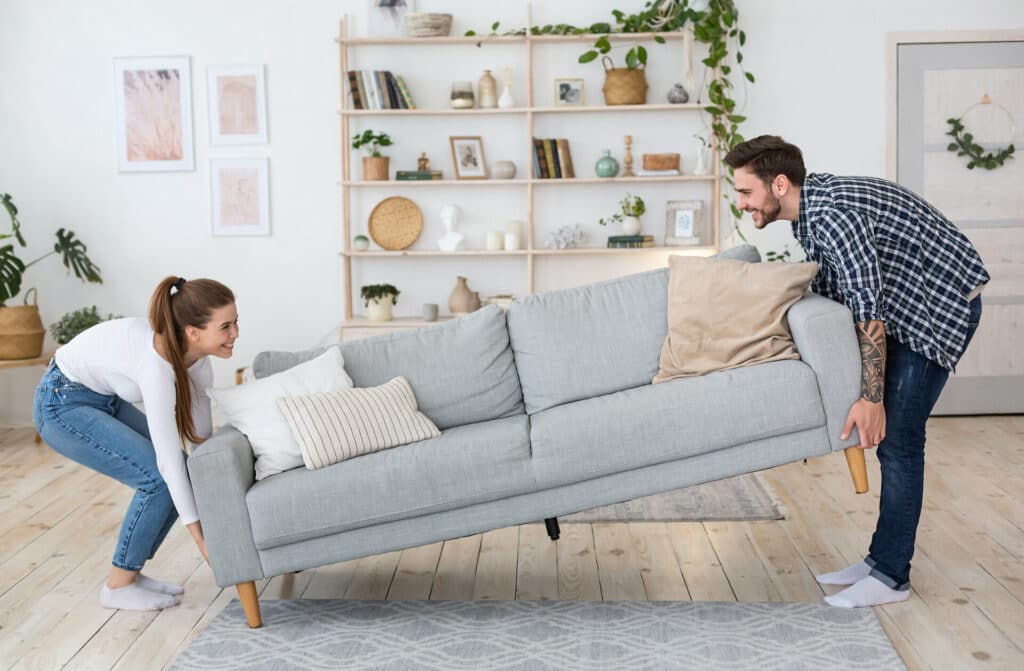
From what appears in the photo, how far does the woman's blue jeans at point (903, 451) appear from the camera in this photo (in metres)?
2.73

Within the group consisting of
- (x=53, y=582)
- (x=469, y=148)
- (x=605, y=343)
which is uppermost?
(x=469, y=148)

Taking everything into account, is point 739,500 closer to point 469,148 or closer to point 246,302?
point 469,148

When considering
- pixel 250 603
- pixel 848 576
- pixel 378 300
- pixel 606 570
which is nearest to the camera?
pixel 250 603

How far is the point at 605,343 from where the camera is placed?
326cm

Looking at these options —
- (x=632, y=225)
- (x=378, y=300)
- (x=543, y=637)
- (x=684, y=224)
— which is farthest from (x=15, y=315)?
(x=543, y=637)

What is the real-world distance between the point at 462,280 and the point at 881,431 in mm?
3067

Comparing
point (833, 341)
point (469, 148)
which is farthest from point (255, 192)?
point (833, 341)

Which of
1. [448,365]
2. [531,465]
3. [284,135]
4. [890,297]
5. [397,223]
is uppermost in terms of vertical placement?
[284,135]

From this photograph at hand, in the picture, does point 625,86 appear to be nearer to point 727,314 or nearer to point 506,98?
point 506,98

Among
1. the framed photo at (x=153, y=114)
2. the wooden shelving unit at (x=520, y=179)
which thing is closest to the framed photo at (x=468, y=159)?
the wooden shelving unit at (x=520, y=179)

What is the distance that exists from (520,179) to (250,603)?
328 cm

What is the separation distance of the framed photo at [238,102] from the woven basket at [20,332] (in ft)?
4.51

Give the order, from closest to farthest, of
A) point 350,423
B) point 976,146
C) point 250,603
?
point 250,603, point 350,423, point 976,146

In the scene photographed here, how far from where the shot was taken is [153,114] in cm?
557
